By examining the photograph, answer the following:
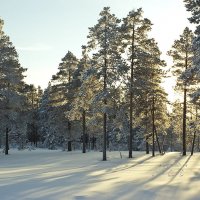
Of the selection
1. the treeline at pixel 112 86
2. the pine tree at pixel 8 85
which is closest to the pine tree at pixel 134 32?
the treeline at pixel 112 86

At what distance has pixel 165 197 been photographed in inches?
608

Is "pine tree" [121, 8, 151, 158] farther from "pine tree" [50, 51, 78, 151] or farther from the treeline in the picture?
"pine tree" [50, 51, 78, 151]

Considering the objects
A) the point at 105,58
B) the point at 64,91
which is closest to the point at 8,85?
the point at 64,91

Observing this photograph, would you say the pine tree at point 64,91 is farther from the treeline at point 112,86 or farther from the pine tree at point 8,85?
the pine tree at point 8,85

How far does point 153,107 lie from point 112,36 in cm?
1189

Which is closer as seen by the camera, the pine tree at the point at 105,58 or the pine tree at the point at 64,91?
the pine tree at the point at 105,58

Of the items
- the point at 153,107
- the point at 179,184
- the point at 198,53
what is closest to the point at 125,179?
the point at 179,184

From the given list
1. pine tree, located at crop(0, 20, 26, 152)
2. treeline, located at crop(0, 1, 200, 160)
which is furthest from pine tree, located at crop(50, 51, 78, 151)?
pine tree, located at crop(0, 20, 26, 152)

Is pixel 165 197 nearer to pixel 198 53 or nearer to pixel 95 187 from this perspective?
pixel 95 187

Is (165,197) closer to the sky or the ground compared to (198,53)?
closer to the ground

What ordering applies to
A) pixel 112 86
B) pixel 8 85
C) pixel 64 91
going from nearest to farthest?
pixel 112 86
pixel 8 85
pixel 64 91

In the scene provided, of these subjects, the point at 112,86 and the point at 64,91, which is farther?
the point at 64,91

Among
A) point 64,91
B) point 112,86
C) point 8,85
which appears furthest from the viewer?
point 64,91

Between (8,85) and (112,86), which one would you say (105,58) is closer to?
(112,86)
